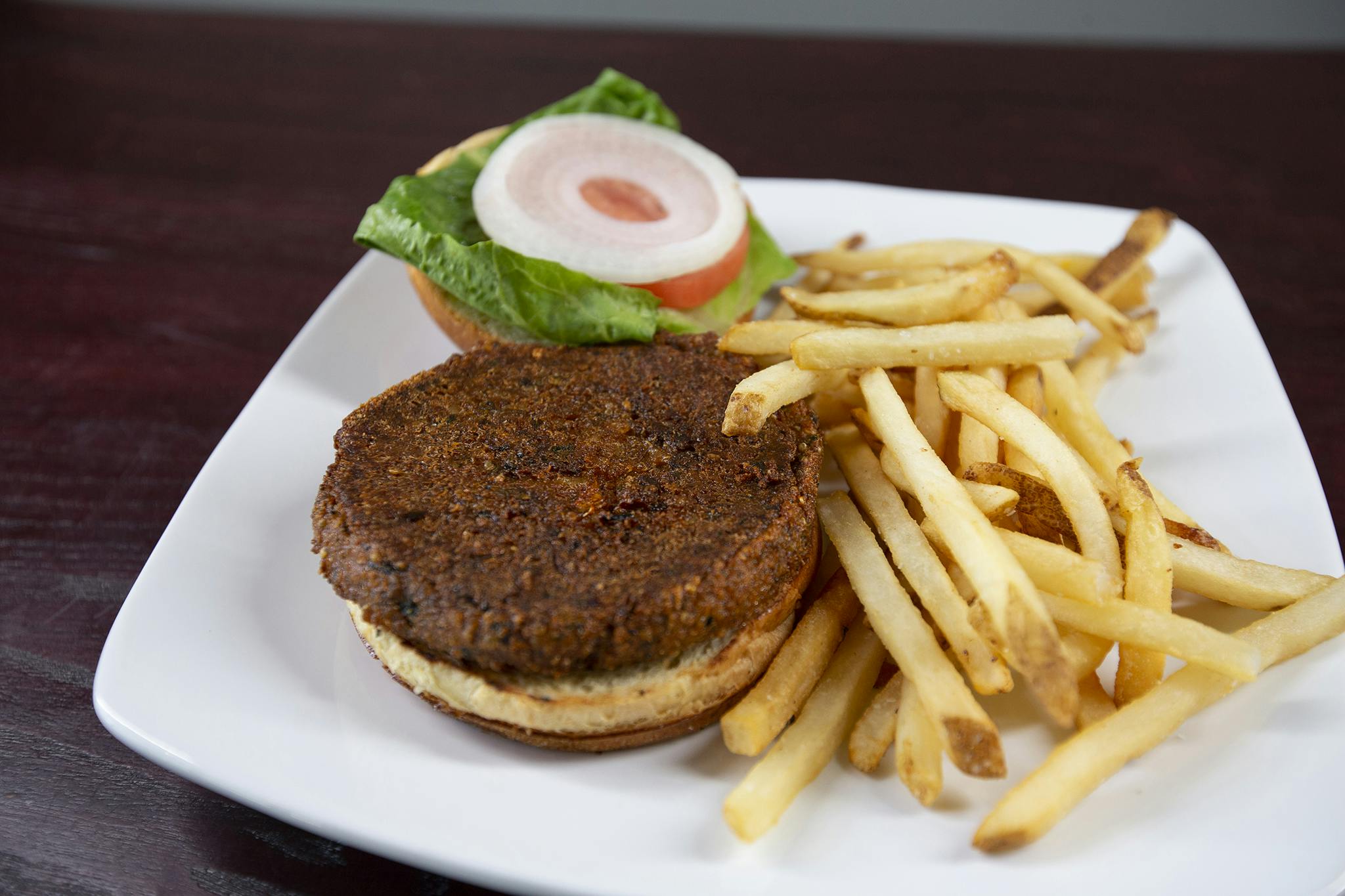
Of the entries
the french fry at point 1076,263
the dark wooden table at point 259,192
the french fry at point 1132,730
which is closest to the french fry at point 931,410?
the french fry at point 1132,730

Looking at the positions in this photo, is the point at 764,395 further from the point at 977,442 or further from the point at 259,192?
the point at 259,192

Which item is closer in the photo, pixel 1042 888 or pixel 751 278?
pixel 1042 888

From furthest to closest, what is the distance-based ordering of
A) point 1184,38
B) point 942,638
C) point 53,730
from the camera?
1. point 1184,38
2. point 53,730
3. point 942,638

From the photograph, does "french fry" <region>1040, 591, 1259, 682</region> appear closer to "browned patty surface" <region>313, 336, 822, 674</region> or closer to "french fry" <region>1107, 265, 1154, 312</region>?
"browned patty surface" <region>313, 336, 822, 674</region>

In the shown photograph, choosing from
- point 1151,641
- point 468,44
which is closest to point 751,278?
point 1151,641

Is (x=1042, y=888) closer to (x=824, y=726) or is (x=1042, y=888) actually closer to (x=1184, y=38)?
(x=824, y=726)

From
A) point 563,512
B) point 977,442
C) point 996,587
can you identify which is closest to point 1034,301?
point 977,442
